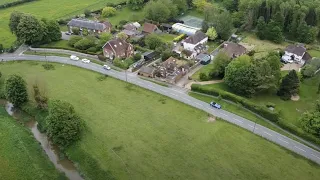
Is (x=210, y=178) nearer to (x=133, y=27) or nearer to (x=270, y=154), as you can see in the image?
(x=270, y=154)

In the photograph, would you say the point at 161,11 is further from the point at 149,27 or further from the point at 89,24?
the point at 89,24

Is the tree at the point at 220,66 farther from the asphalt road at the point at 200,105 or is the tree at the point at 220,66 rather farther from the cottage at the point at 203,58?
the asphalt road at the point at 200,105

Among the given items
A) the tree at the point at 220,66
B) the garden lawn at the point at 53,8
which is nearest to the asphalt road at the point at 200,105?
the tree at the point at 220,66

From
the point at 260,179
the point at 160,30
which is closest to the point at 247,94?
the point at 260,179

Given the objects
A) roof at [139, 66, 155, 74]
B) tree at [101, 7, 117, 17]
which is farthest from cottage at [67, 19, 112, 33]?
roof at [139, 66, 155, 74]

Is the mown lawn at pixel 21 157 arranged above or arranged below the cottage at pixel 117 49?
below


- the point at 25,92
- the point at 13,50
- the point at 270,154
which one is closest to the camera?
the point at 270,154

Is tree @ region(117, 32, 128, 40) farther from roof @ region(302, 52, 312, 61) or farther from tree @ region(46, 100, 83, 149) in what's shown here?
roof @ region(302, 52, 312, 61)
